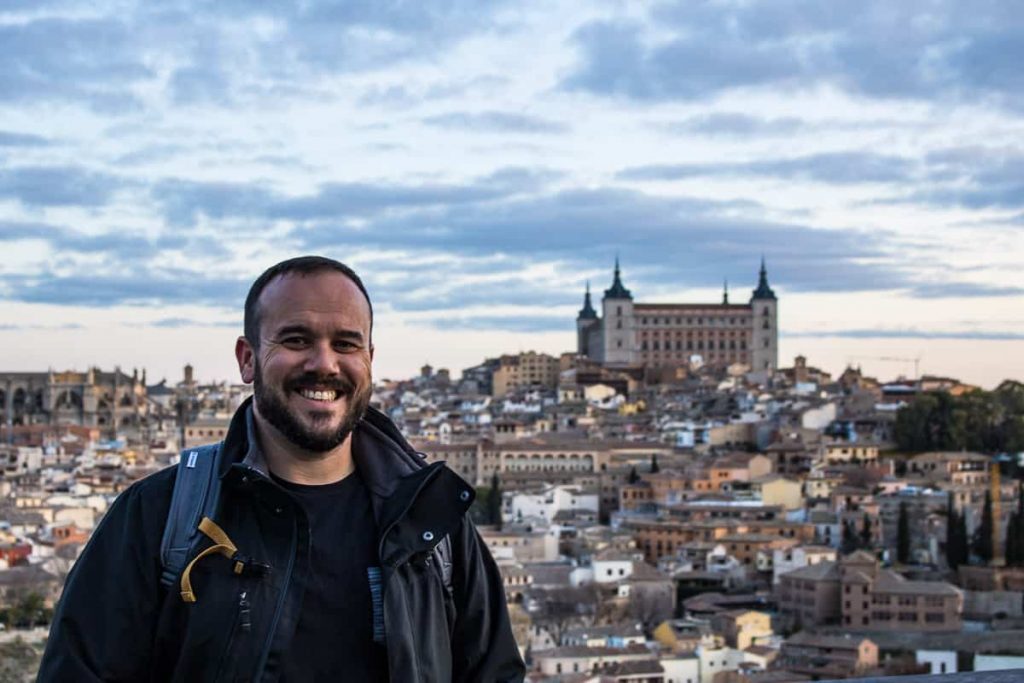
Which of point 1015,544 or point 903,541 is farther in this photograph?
point 903,541

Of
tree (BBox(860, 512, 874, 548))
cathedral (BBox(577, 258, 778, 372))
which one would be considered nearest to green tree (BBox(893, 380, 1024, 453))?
tree (BBox(860, 512, 874, 548))

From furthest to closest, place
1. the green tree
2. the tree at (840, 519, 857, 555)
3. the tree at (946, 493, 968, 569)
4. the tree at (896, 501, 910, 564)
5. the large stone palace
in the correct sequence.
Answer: the large stone palace, the green tree, the tree at (840, 519, 857, 555), the tree at (896, 501, 910, 564), the tree at (946, 493, 968, 569)

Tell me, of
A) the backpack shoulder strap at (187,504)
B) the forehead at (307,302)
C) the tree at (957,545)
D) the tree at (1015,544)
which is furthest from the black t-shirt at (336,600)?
the tree at (957,545)

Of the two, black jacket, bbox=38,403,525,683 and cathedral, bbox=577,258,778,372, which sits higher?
cathedral, bbox=577,258,778,372

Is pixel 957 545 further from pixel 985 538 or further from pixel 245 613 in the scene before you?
pixel 245 613

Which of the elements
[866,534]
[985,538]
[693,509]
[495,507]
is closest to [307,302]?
[985,538]

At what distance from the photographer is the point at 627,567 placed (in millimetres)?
27453

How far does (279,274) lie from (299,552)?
1.17ft

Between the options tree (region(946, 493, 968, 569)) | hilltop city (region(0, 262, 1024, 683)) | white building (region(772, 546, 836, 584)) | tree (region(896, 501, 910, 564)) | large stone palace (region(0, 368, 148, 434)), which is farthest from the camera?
large stone palace (region(0, 368, 148, 434))

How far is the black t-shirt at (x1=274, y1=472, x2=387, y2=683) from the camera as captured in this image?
2113 mm

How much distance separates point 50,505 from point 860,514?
609 inches

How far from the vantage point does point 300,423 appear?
218 cm

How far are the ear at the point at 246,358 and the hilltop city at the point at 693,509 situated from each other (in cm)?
432

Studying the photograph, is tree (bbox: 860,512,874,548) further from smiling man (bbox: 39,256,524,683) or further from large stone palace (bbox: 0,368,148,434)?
large stone palace (bbox: 0,368,148,434)
